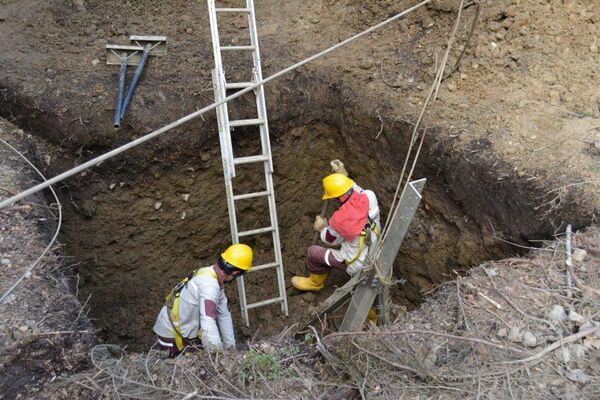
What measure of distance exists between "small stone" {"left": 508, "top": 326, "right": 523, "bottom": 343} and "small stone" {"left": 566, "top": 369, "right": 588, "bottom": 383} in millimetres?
339

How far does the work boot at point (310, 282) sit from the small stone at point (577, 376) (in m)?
3.52

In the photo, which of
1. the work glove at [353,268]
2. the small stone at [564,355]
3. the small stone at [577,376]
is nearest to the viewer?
the small stone at [577,376]

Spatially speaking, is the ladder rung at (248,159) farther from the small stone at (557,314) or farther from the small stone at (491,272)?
the small stone at (557,314)

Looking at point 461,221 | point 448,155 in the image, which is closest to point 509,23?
point 448,155

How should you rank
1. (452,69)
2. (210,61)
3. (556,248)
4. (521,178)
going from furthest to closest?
1. (210,61)
2. (452,69)
3. (521,178)
4. (556,248)

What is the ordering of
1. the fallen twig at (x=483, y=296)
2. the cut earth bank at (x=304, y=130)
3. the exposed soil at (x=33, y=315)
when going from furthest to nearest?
1. the cut earth bank at (x=304, y=130)
2. the fallen twig at (x=483, y=296)
3. the exposed soil at (x=33, y=315)

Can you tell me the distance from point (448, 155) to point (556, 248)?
1546 mm

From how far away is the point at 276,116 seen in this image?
637 cm

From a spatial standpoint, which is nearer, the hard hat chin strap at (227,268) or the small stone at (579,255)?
the small stone at (579,255)

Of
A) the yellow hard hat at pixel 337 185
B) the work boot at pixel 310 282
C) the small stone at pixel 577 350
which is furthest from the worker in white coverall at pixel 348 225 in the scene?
the small stone at pixel 577 350

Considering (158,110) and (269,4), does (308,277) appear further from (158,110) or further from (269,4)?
(269,4)

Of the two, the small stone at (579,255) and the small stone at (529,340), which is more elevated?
the small stone at (579,255)

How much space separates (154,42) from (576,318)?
5.53 meters

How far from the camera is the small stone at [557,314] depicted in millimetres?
3350
